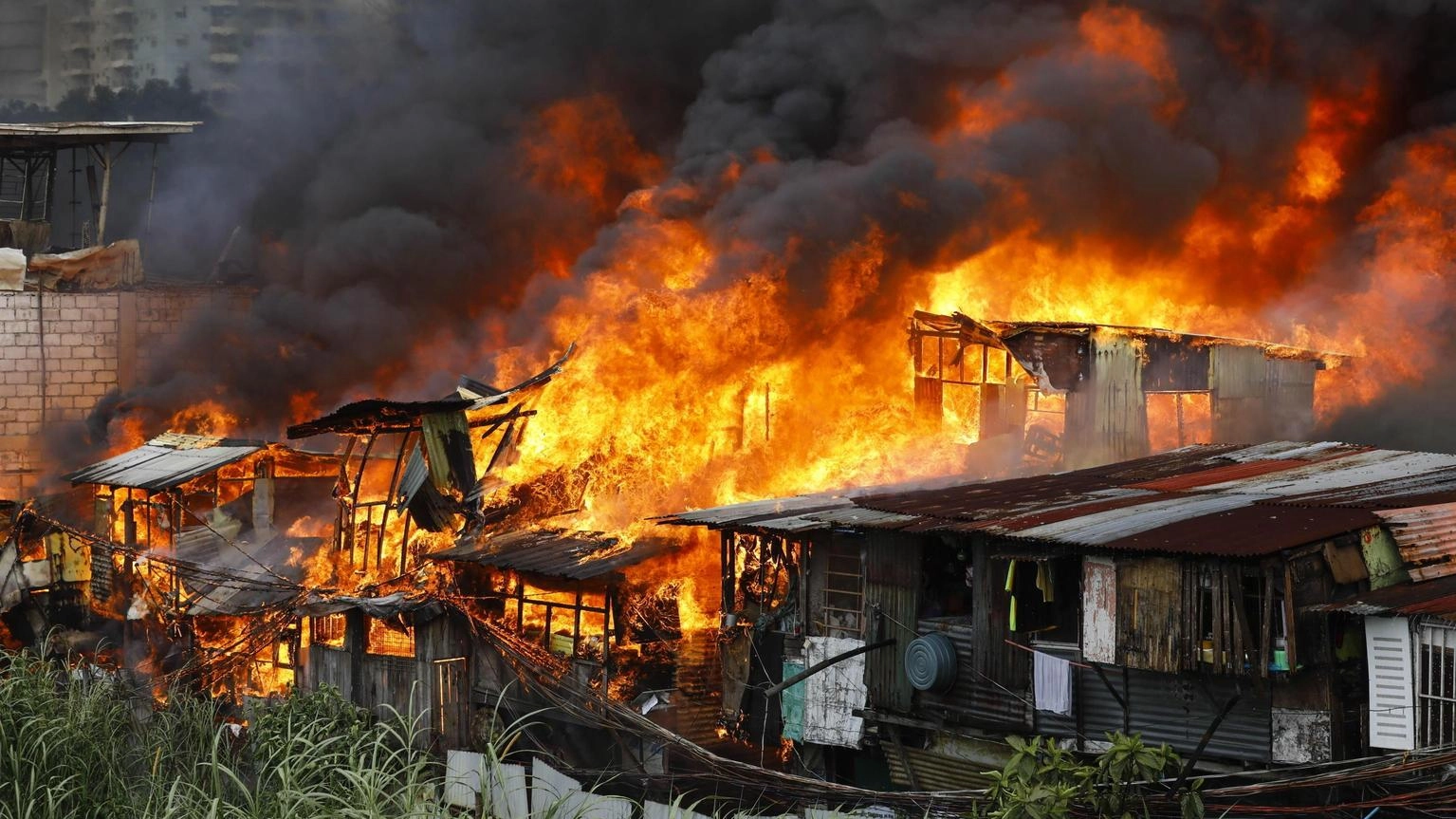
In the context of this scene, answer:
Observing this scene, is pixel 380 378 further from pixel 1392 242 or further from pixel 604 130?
pixel 1392 242

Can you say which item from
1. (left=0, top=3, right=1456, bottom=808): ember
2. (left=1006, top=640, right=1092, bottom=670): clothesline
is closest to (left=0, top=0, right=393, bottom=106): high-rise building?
(left=0, top=3, right=1456, bottom=808): ember

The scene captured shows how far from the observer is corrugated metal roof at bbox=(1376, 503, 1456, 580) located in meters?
16.5

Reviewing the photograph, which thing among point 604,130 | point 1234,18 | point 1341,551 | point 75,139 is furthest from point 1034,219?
point 75,139

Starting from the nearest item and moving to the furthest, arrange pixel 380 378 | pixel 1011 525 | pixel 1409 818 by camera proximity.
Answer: pixel 1409 818 → pixel 1011 525 → pixel 380 378

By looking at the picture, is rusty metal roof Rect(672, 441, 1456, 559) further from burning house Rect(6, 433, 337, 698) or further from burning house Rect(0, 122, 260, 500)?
burning house Rect(0, 122, 260, 500)

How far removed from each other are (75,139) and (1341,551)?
3583cm

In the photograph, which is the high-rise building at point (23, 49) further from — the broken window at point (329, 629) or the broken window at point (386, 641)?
the broken window at point (386, 641)

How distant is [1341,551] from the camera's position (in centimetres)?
1625

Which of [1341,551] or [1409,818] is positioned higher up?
[1341,551]

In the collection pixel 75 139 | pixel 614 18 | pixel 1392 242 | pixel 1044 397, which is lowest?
pixel 1044 397

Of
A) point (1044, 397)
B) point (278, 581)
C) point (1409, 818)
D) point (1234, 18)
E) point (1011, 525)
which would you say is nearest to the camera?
point (1409, 818)

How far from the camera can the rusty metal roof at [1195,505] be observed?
16.5 meters

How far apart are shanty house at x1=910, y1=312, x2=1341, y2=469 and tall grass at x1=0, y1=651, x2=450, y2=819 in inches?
498

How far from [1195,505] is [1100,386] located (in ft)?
25.9
